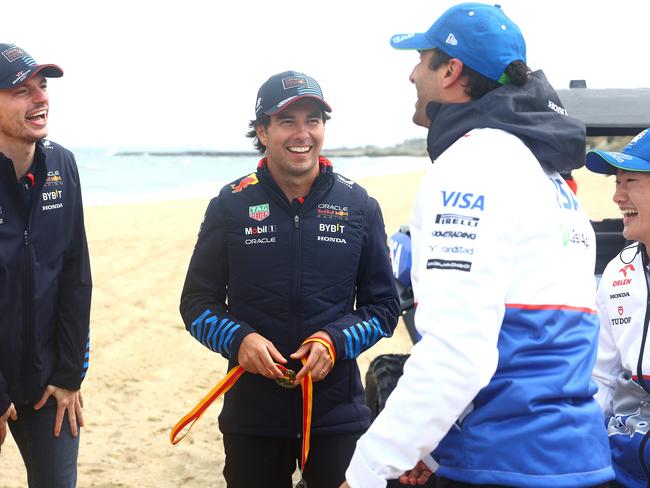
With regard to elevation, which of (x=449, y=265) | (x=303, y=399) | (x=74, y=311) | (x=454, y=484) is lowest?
(x=303, y=399)

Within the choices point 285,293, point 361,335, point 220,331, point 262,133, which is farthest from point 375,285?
point 262,133

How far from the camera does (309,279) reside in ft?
9.62

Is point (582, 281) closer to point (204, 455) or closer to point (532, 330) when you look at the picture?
point (532, 330)

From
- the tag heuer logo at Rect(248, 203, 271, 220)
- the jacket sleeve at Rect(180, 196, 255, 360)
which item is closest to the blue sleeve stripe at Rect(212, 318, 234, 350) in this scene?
the jacket sleeve at Rect(180, 196, 255, 360)

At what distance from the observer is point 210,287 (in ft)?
9.95

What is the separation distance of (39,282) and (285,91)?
116cm

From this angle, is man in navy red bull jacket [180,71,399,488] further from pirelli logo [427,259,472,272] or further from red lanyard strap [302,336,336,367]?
pirelli logo [427,259,472,272]

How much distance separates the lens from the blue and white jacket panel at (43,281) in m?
2.88

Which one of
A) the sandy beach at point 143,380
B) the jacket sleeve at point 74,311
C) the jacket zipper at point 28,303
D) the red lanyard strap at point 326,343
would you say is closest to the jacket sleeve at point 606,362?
the red lanyard strap at point 326,343

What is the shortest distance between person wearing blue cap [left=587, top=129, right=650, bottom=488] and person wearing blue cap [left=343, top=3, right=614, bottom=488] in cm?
89

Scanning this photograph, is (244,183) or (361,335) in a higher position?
(244,183)

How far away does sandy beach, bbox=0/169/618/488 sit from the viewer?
14.8ft

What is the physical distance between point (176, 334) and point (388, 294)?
431 cm

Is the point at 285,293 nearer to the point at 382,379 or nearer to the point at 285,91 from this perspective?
the point at 285,91
